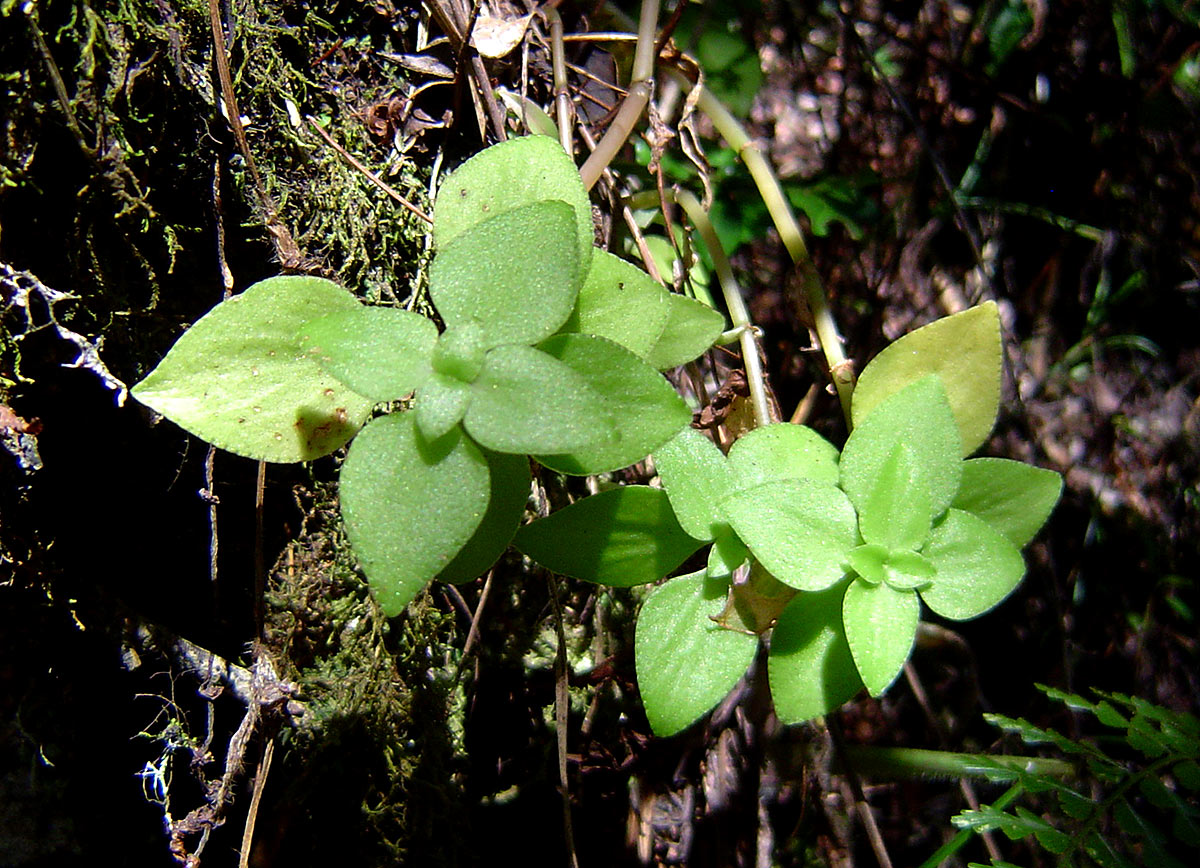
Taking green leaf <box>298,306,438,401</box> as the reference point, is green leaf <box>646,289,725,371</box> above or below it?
below

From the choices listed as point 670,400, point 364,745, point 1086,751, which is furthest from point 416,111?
point 1086,751

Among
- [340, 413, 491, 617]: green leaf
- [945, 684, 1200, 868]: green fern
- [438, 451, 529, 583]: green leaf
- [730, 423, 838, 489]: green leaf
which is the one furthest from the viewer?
[945, 684, 1200, 868]: green fern

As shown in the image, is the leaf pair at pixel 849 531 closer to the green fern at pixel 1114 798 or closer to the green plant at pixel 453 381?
the green plant at pixel 453 381

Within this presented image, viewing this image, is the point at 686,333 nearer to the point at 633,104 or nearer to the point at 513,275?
the point at 513,275

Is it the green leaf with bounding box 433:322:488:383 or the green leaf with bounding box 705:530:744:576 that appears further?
the green leaf with bounding box 705:530:744:576

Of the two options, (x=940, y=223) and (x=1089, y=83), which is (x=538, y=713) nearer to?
(x=940, y=223)

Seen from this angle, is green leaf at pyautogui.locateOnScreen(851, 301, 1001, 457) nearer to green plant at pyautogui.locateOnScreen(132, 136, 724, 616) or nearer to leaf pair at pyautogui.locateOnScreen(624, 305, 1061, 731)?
leaf pair at pyautogui.locateOnScreen(624, 305, 1061, 731)

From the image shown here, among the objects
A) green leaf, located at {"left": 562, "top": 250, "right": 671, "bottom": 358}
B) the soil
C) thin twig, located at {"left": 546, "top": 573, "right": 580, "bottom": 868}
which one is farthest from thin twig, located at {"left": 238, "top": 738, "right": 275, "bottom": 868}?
green leaf, located at {"left": 562, "top": 250, "right": 671, "bottom": 358}

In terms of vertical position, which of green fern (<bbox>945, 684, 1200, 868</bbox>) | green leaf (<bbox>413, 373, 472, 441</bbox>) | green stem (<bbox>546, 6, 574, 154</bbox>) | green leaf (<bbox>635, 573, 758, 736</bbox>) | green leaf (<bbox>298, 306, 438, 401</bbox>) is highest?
green stem (<bbox>546, 6, 574, 154</bbox>)
